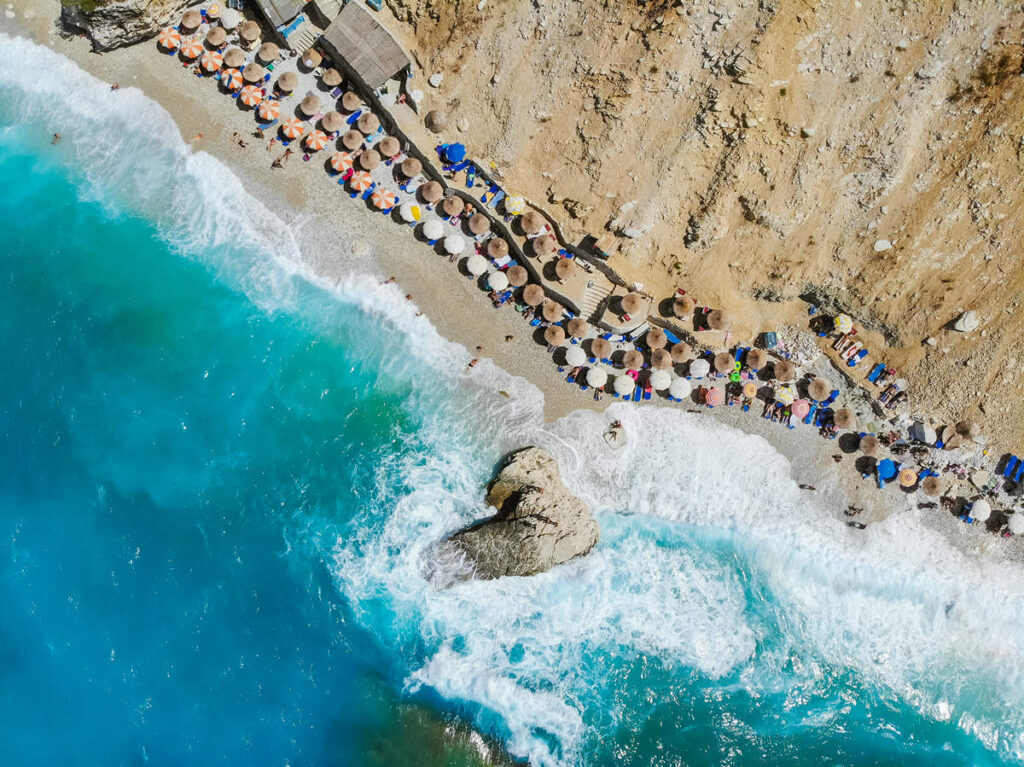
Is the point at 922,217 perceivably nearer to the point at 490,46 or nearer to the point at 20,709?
the point at 490,46

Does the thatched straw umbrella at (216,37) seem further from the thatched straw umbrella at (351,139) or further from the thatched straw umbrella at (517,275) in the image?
the thatched straw umbrella at (517,275)

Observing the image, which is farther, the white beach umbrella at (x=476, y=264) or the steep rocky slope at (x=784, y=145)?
the white beach umbrella at (x=476, y=264)

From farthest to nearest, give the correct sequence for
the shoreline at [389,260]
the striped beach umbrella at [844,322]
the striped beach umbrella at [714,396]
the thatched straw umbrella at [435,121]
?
the shoreline at [389,260] < the striped beach umbrella at [714,396] < the striped beach umbrella at [844,322] < the thatched straw umbrella at [435,121]

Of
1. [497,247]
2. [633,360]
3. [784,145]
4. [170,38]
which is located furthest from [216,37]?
[784,145]

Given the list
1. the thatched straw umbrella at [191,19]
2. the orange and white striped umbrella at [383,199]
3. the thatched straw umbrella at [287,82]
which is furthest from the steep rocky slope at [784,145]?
the thatched straw umbrella at [191,19]

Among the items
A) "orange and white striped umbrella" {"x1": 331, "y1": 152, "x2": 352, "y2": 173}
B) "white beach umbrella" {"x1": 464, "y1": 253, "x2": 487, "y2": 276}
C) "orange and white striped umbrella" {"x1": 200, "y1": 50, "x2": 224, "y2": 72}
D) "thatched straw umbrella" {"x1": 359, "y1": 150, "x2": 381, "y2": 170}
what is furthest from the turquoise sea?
"thatched straw umbrella" {"x1": 359, "y1": 150, "x2": 381, "y2": 170}

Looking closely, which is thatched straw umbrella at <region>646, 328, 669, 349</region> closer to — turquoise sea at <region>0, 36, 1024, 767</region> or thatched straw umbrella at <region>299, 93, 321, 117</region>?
turquoise sea at <region>0, 36, 1024, 767</region>
